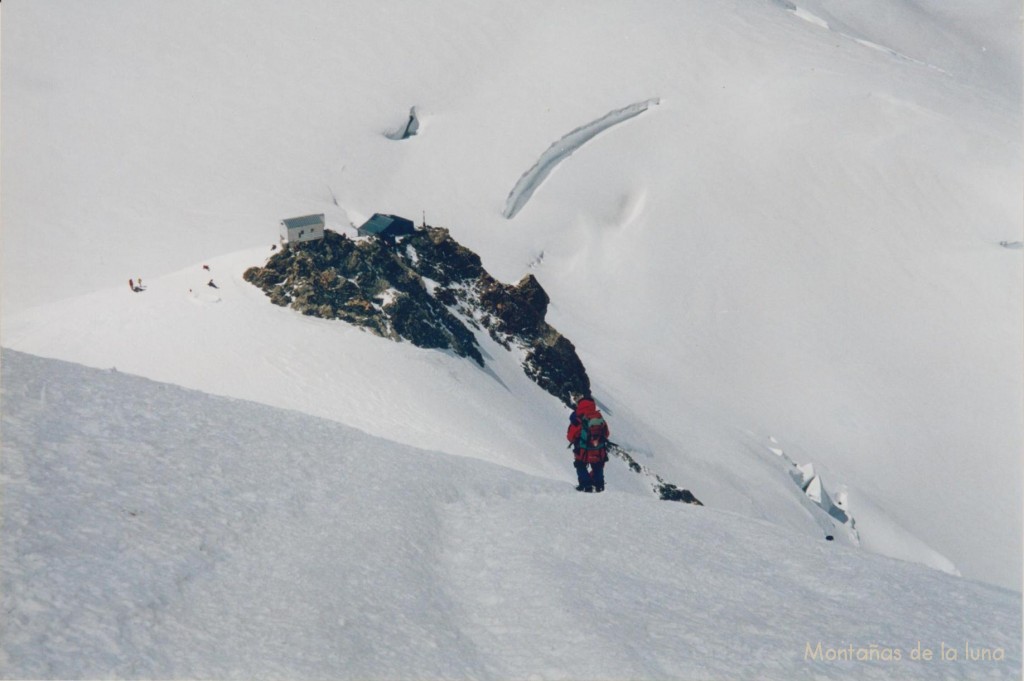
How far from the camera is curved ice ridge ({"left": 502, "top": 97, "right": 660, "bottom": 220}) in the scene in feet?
203

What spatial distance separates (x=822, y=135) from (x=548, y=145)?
22672 millimetres

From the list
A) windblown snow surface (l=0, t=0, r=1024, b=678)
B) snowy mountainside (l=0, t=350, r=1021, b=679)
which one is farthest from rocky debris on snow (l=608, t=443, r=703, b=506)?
snowy mountainside (l=0, t=350, r=1021, b=679)

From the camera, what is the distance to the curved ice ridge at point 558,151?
203 feet

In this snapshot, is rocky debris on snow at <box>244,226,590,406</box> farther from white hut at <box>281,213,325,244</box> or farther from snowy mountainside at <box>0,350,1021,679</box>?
snowy mountainside at <box>0,350,1021,679</box>

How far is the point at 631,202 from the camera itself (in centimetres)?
6197

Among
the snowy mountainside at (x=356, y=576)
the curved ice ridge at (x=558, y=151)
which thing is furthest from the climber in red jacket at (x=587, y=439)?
the curved ice ridge at (x=558, y=151)

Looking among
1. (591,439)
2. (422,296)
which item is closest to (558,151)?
(422,296)

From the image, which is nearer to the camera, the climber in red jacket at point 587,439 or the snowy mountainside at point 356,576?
the snowy mountainside at point 356,576

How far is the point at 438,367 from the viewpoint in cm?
3175

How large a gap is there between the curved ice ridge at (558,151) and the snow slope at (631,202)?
862 millimetres

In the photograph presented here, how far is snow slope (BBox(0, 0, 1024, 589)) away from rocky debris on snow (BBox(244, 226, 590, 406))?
64.8 inches

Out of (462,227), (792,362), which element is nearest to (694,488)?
(792,362)

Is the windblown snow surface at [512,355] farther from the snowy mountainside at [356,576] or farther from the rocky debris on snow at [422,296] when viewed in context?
the rocky debris on snow at [422,296]

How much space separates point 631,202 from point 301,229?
3241 cm
